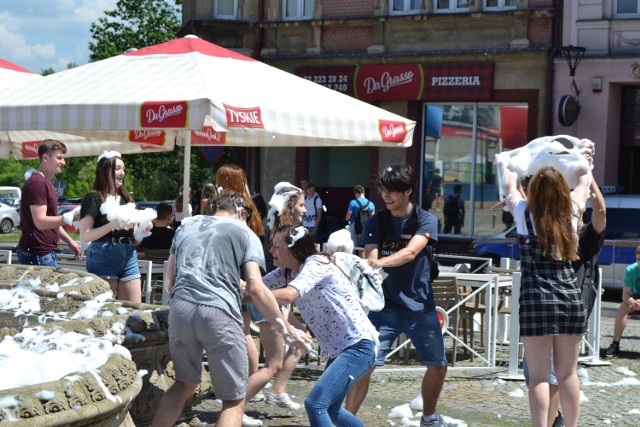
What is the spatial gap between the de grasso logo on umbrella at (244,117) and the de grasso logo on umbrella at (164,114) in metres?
0.32

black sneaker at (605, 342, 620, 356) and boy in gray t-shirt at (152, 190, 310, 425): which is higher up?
boy in gray t-shirt at (152, 190, 310, 425)

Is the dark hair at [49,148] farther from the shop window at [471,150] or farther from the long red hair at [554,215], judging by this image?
the shop window at [471,150]

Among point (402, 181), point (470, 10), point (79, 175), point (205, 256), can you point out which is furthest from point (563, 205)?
point (79, 175)

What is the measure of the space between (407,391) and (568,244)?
9.89 feet

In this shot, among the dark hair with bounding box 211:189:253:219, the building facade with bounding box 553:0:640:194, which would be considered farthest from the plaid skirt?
the building facade with bounding box 553:0:640:194

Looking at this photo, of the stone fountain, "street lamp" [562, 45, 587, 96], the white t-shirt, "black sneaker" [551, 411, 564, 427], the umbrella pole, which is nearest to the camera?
the stone fountain

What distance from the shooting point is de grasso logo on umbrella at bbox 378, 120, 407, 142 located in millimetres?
9992

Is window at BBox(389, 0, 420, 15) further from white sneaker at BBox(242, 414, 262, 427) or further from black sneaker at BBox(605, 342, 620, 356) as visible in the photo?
white sneaker at BBox(242, 414, 262, 427)

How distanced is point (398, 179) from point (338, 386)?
178cm

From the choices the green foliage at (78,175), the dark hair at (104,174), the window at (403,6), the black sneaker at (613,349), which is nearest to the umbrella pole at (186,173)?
the dark hair at (104,174)

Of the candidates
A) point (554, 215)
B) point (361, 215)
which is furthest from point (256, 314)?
point (361, 215)

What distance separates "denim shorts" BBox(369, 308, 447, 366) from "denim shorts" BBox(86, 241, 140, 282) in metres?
1.89

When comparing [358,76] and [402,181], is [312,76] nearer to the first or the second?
[358,76]

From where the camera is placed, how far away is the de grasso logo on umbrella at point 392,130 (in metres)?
9.99
